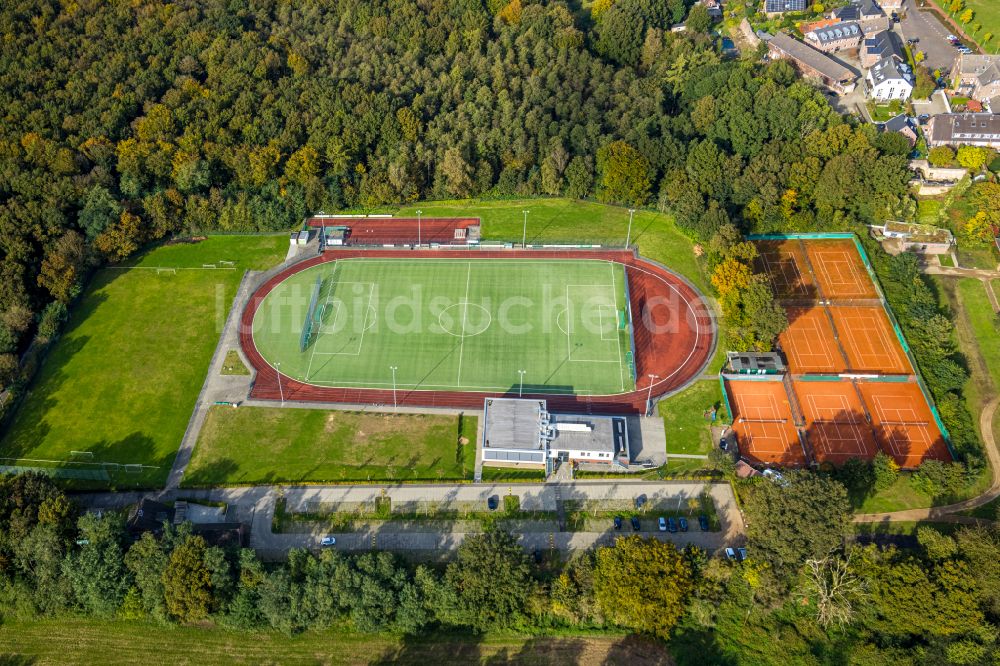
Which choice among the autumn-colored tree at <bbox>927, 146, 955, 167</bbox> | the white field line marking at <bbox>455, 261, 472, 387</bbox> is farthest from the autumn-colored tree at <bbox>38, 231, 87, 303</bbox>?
the autumn-colored tree at <bbox>927, 146, 955, 167</bbox>

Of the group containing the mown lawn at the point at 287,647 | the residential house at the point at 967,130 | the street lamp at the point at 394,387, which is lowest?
the mown lawn at the point at 287,647

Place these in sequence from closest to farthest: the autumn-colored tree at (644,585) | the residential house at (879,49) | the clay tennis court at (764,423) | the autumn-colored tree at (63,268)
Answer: the autumn-colored tree at (644,585), the clay tennis court at (764,423), the autumn-colored tree at (63,268), the residential house at (879,49)

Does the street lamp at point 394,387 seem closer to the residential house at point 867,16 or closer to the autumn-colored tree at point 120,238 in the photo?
the autumn-colored tree at point 120,238

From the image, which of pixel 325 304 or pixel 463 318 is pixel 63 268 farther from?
pixel 463 318

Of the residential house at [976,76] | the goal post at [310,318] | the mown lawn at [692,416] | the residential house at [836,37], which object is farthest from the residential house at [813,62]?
the goal post at [310,318]

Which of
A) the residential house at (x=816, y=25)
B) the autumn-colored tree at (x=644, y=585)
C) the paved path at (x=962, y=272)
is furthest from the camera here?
the residential house at (x=816, y=25)

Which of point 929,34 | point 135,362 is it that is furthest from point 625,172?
point 929,34
